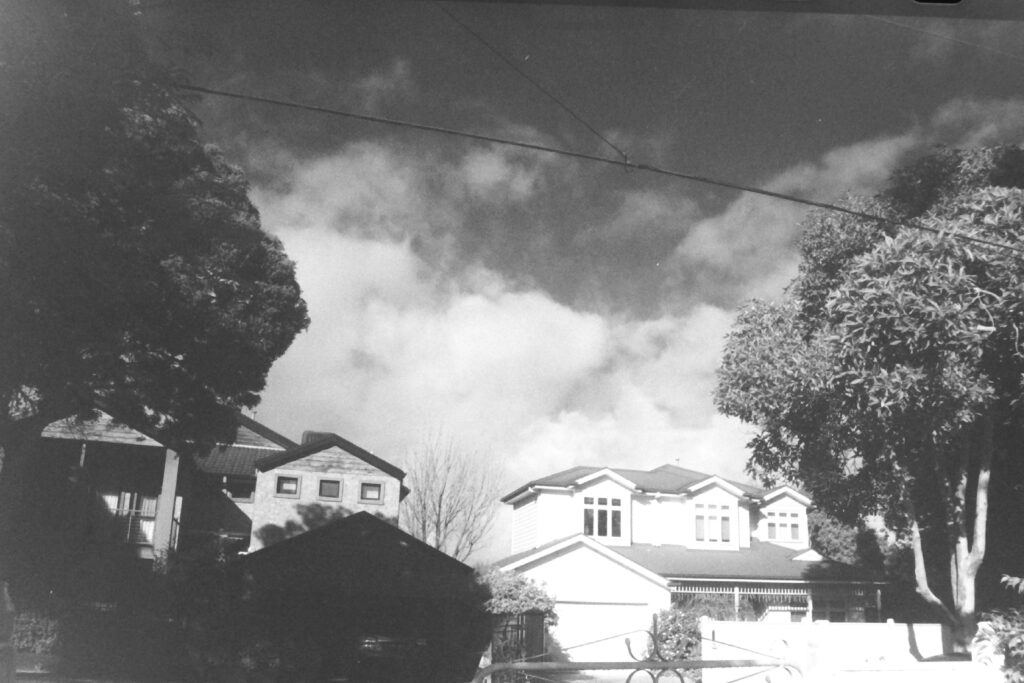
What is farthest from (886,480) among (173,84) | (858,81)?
(173,84)

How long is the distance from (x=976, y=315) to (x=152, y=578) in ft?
17.2

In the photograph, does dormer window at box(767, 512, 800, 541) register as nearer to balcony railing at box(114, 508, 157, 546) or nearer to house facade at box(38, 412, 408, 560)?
house facade at box(38, 412, 408, 560)

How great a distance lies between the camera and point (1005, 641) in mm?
5684

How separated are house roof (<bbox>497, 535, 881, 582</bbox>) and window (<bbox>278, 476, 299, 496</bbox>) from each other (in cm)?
200

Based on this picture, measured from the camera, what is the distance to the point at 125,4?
13.7 ft

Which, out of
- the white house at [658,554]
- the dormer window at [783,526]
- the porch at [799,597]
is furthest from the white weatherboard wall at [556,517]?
the dormer window at [783,526]

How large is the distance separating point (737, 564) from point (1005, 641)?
1.80 m

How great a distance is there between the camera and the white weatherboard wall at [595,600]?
551 cm

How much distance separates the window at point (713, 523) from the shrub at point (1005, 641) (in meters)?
1.74

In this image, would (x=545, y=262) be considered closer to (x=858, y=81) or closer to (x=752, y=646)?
(x=858, y=81)

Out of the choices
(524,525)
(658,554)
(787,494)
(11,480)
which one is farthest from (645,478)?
(11,480)

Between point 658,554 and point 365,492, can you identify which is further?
point 658,554

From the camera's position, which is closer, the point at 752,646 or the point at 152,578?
the point at 152,578

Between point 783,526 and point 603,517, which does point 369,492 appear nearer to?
point 603,517
